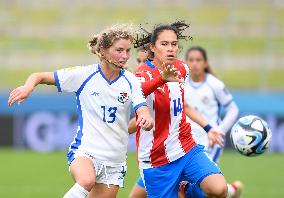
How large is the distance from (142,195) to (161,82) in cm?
190

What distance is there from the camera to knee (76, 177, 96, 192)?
7547 mm

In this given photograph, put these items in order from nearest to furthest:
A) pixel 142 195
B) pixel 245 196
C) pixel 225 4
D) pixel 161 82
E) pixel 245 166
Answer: pixel 161 82
pixel 142 195
pixel 245 196
pixel 245 166
pixel 225 4

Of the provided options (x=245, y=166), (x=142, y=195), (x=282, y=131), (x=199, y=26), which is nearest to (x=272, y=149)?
(x=282, y=131)

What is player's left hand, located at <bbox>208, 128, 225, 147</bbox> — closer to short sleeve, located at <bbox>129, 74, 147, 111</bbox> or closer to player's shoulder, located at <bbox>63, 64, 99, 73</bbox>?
short sleeve, located at <bbox>129, 74, 147, 111</bbox>

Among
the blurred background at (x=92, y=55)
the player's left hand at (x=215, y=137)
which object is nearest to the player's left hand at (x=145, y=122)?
the player's left hand at (x=215, y=137)

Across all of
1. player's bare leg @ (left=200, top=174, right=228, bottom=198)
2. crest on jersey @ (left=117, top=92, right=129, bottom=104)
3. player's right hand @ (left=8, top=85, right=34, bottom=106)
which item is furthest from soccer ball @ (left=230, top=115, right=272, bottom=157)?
player's right hand @ (left=8, top=85, right=34, bottom=106)

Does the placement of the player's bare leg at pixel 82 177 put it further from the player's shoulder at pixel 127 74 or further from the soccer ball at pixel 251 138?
the soccer ball at pixel 251 138

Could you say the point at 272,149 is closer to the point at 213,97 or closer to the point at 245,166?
the point at 245,166

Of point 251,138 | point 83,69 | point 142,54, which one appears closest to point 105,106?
point 83,69

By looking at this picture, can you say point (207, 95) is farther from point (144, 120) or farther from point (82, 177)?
point (144, 120)

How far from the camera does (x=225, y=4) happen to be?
23.6 m

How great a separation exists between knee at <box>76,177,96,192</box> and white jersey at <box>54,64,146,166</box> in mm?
337

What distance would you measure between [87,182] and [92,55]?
14.1 meters

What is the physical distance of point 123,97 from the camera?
792 cm
